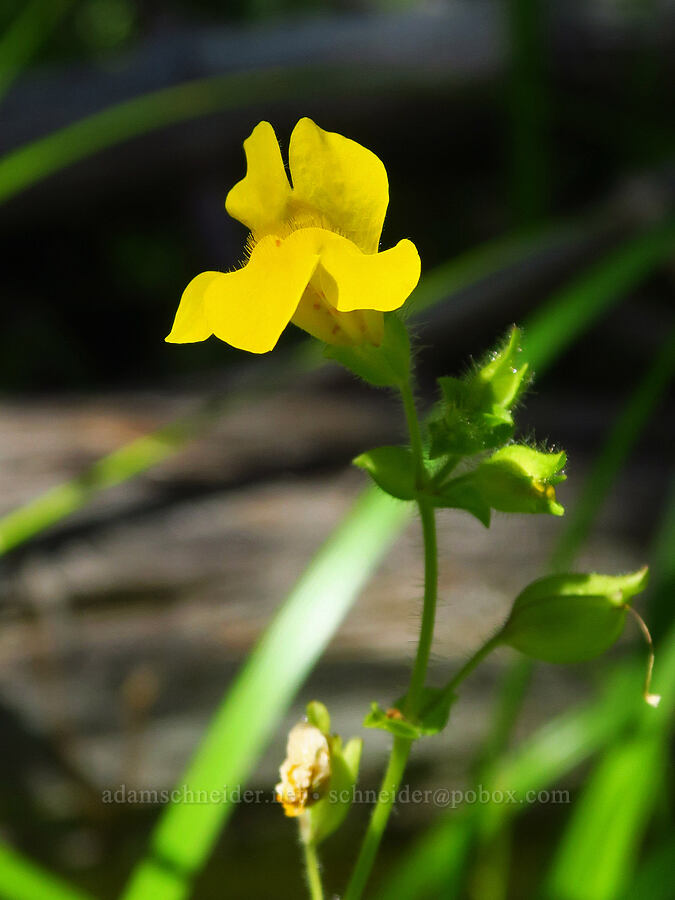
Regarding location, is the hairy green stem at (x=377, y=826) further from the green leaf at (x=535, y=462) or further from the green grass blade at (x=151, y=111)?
the green grass blade at (x=151, y=111)

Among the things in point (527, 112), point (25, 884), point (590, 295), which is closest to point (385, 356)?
point (25, 884)

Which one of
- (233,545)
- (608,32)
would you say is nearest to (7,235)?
(233,545)

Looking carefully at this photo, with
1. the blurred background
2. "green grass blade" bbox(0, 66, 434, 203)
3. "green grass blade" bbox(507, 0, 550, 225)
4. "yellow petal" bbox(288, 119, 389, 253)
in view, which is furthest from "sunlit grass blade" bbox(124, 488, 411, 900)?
"green grass blade" bbox(507, 0, 550, 225)

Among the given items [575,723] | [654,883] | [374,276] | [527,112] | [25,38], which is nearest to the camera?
[374,276]

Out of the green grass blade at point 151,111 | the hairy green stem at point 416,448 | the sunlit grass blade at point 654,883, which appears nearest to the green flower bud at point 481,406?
the hairy green stem at point 416,448

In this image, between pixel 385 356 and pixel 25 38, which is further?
pixel 25 38

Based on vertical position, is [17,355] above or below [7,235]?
below

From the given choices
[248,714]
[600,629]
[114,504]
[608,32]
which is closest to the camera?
[600,629]

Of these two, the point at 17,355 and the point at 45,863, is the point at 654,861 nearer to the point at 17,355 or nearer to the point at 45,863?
the point at 45,863

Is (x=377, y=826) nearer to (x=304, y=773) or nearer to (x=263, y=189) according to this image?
(x=304, y=773)
